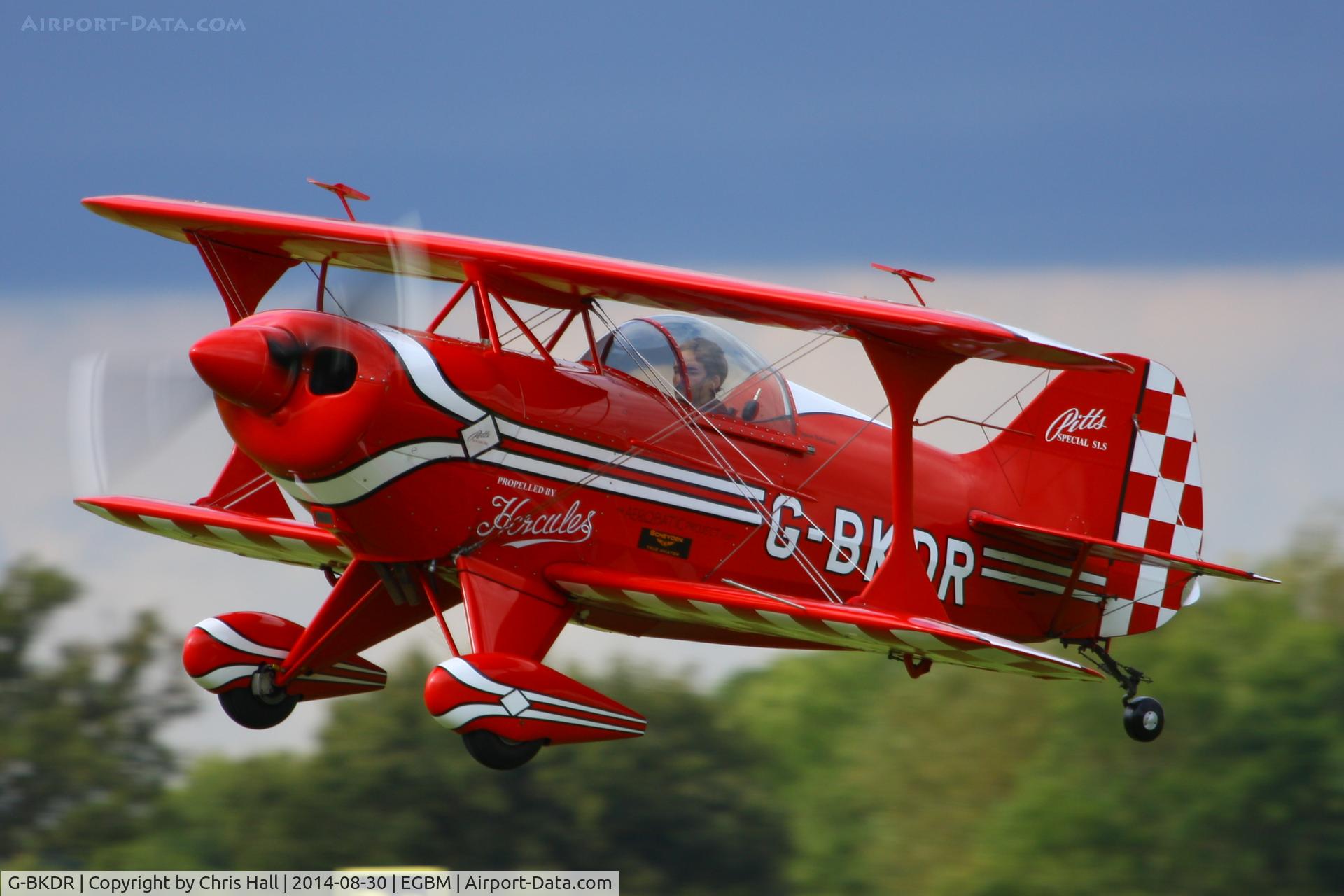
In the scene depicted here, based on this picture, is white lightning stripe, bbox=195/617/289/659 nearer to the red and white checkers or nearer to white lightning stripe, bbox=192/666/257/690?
white lightning stripe, bbox=192/666/257/690

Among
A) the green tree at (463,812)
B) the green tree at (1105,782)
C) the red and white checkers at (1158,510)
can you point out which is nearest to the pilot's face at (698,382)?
the red and white checkers at (1158,510)

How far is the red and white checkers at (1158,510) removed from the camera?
10.7 m

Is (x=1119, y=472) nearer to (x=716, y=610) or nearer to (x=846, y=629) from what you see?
(x=846, y=629)

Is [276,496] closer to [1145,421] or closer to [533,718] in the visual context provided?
[533,718]

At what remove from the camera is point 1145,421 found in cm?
1111

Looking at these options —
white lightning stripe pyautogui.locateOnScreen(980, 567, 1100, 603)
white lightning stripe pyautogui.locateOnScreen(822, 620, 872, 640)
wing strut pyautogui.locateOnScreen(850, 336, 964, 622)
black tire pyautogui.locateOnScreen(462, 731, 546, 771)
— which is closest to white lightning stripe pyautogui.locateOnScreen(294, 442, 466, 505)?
black tire pyautogui.locateOnScreen(462, 731, 546, 771)

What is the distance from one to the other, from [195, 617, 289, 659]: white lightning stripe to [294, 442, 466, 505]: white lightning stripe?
156cm

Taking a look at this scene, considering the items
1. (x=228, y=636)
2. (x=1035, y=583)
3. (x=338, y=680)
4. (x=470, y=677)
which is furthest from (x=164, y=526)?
(x=1035, y=583)

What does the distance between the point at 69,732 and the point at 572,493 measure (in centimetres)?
2004

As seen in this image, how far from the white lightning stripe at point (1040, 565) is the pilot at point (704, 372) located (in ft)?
Answer: 7.85

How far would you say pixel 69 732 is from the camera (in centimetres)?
2556

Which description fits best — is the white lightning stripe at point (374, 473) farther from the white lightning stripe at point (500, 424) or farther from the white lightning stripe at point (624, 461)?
the white lightning stripe at point (624, 461)

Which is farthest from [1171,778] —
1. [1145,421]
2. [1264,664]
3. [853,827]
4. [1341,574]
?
[1145,421]

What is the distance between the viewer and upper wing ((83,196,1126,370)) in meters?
7.88
